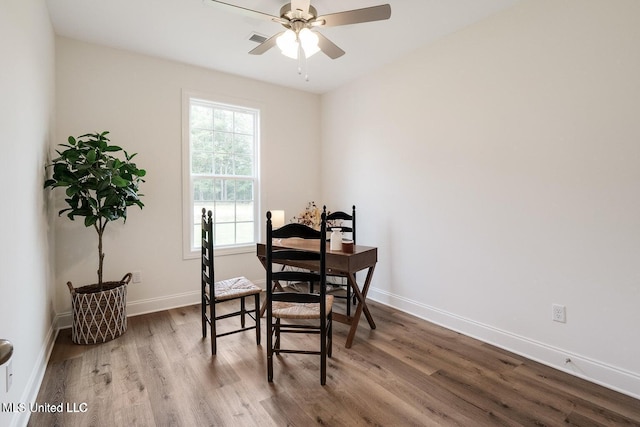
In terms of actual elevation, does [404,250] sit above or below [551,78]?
below

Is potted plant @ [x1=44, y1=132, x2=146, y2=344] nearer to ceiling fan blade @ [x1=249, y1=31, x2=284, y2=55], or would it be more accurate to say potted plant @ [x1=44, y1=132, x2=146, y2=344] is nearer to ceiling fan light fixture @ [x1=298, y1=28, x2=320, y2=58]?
ceiling fan blade @ [x1=249, y1=31, x2=284, y2=55]

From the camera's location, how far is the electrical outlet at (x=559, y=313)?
2.28m

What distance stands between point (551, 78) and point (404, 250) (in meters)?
1.94

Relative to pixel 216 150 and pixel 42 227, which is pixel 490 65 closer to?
pixel 216 150

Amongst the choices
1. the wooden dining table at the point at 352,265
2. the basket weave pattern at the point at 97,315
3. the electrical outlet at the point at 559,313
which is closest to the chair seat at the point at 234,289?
the wooden dining table at the point at 352,265

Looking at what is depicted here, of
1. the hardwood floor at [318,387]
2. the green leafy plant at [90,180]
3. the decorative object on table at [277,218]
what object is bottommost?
the hardwood floor at [318,387]

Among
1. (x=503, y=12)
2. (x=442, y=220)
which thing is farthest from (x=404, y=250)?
(x=503, y=12)

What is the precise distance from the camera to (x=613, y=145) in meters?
2.04

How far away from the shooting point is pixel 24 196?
1.88 m

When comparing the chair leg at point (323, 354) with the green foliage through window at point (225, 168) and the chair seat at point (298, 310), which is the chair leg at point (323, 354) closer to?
the chair seat at point (298, 310)

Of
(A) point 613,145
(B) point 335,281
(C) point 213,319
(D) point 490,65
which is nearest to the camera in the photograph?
(A) point 613,145

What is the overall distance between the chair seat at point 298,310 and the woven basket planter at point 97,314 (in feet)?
4.93

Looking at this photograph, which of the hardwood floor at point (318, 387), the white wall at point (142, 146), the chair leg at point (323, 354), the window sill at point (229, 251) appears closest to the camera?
the hardwood floor at point (318, 387)

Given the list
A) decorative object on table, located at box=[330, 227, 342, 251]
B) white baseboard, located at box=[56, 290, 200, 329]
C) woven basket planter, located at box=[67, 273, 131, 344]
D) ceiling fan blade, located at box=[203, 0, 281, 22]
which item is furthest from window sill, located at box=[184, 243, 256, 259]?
ceiling fan blade, located at box=[203, 0, 281, 22]
